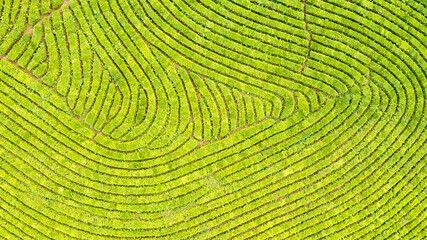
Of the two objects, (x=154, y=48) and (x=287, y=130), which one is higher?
(x=154, y=48)

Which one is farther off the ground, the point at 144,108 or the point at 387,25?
the point at 387,25

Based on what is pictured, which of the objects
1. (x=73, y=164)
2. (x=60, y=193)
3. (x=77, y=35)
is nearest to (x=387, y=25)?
(x=77, y=35)

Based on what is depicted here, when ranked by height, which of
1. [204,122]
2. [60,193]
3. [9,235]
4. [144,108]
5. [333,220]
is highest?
[144,108]

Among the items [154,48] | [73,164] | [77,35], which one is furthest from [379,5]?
[73,164]

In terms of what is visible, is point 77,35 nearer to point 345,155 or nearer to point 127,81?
point 127,81

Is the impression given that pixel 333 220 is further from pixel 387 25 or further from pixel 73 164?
pixel 73 164

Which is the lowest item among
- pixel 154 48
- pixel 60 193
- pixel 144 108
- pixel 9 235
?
pixel 9 235
